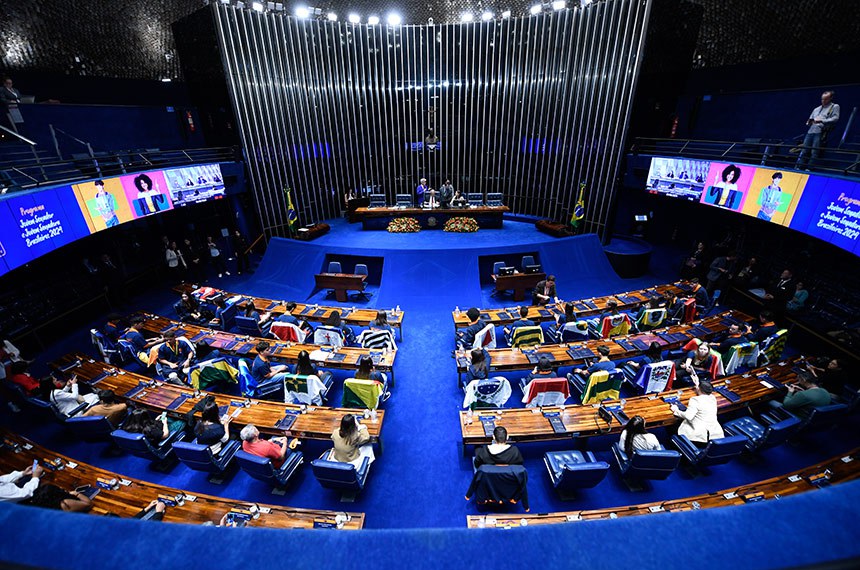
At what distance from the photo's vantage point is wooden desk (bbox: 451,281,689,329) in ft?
31.4

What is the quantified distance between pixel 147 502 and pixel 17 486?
5.50 feet

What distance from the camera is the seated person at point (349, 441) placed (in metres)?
5.28

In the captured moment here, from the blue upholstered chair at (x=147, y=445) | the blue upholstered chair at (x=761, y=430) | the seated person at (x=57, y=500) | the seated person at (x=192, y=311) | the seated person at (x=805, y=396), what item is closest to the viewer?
the seated person at (x=57, y=500)

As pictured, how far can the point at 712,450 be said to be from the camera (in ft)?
17.6

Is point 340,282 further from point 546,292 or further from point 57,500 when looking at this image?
point 57,500

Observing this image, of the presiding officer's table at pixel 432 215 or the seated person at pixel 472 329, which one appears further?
the presiding officer's table at pixel 432 215

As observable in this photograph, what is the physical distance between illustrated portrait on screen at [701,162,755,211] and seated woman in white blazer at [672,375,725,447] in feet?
24.5

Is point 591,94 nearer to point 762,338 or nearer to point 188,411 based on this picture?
point 762,338

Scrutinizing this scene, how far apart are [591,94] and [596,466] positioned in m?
15.5

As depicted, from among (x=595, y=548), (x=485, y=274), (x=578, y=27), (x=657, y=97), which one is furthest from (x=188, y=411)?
(x=657, y=97)

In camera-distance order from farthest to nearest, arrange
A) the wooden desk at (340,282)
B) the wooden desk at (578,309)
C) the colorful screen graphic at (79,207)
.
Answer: the wooden desk at (340,282)
the wooden desk at (578,309)
the colorful screen graphic at (79,207)

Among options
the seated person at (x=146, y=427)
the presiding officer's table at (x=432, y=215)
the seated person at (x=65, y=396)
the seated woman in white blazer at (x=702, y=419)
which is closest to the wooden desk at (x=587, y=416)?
the seated woman in white blazer at (x=702, y=419)

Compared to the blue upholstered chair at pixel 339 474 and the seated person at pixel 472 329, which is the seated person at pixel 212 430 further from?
the seated person at pixel 472 329

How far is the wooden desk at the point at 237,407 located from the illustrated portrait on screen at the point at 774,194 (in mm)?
10479
